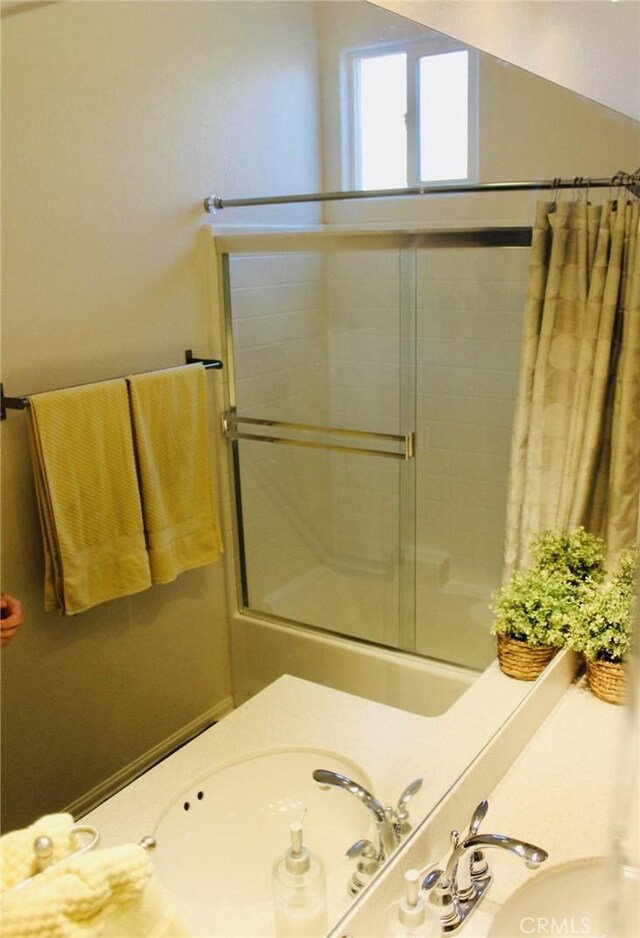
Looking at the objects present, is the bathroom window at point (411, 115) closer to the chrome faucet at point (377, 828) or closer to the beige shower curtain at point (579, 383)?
the beige shower curtain at point (579, 383)

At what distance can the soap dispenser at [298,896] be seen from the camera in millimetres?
1039

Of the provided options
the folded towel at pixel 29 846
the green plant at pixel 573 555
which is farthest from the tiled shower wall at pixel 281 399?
the green plant at pixel 573 555

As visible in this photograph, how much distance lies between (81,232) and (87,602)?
0.43 meters

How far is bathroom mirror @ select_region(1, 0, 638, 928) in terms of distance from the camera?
920 mm

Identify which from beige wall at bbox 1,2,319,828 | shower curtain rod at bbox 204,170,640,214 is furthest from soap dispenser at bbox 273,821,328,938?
shower curtain rod at bbox 204,170,640,214

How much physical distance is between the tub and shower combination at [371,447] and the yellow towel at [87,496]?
24cm

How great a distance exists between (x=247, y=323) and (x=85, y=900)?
2.70ft

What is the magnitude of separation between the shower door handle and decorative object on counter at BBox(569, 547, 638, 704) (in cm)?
52

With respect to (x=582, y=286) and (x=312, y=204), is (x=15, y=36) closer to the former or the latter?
(x=312, y=204)

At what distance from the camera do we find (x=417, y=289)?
1972mm

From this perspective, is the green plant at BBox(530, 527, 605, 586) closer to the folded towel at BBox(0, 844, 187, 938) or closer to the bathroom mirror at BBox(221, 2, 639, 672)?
the bathroom mirror at BBox(221, 2, 639, 672)

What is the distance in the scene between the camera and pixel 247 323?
4.19 ft

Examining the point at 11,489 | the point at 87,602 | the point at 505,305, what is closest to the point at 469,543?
the point at 505,305

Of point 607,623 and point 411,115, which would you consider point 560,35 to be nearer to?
point 411,115
